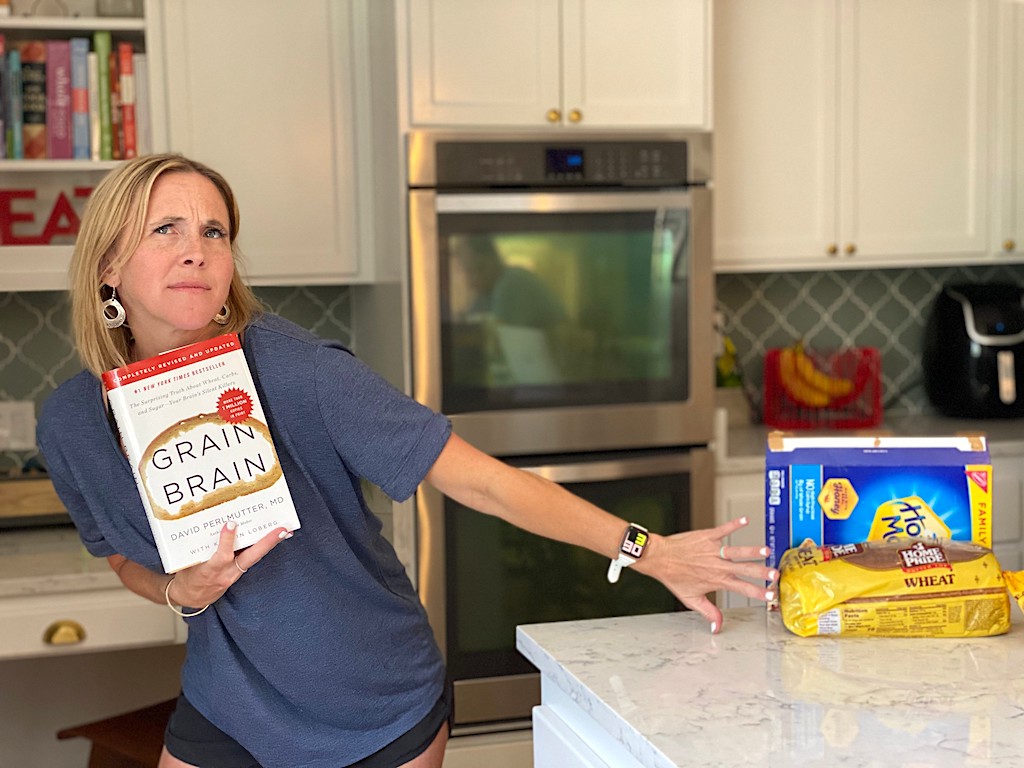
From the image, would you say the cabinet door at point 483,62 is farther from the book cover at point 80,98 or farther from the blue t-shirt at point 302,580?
the blue t-shirt at point 302,580

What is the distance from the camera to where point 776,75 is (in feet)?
10.1

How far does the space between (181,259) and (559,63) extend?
1.45m

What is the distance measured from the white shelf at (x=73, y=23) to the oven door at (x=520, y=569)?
48.7 inches

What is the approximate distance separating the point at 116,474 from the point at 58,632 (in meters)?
1.11

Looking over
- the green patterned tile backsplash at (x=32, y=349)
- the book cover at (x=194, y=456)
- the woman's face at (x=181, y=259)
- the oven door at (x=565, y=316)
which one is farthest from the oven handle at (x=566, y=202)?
the book cover at (x=194, y=456)

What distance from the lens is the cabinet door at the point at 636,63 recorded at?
270cm

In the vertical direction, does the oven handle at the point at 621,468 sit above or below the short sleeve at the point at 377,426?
below

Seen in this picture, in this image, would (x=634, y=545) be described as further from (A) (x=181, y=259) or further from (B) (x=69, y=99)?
(B) (x=69, y=99)

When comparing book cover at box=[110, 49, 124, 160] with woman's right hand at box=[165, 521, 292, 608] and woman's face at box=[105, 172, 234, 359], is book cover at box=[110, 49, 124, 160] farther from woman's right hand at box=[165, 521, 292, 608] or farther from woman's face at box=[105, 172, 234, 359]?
woman's right hand at box=[165, 521, 292, 608]

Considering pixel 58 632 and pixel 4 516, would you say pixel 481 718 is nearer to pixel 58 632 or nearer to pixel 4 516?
pixel 58 632

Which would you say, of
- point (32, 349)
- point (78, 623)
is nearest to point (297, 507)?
point (78, 623)

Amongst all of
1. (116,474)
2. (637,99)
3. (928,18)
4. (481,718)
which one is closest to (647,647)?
(116,474)

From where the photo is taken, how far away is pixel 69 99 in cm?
275

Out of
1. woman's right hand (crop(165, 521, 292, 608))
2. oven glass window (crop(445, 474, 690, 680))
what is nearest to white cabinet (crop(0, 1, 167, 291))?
oven glass window (crop(445, 474, 690, 680))
